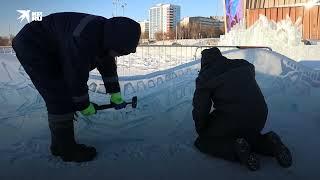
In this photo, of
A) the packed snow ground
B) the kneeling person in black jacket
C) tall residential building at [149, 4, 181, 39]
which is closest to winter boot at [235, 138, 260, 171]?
the packed snow ground

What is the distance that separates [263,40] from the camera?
16.8m

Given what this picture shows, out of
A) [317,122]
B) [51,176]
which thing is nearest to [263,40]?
[317,122]

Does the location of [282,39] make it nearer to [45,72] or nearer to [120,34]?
[120,34]

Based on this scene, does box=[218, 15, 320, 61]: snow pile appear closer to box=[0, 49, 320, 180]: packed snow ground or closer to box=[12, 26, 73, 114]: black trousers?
box=[0, 49, 320, 180]: packed snow ground

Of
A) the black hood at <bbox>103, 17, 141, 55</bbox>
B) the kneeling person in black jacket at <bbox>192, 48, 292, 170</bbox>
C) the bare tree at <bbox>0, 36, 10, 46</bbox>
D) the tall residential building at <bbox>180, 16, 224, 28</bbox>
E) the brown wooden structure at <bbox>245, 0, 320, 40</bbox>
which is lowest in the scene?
the kneeling person in black jacket at <bbox>192, 48, 292, 170</bbox>

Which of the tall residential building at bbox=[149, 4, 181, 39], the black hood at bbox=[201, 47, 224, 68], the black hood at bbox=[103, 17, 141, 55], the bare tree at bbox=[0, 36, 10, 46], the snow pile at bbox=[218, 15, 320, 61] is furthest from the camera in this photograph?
the tall residential building at bbox=[149, 4, 181, 39]

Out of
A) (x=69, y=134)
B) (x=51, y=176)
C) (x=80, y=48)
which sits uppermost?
(x=80, y=48)

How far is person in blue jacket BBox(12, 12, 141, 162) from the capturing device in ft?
12.6

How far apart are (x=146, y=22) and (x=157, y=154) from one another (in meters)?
91.0

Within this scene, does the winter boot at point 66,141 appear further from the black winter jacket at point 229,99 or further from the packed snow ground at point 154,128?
the black winter jacket at point 229,99

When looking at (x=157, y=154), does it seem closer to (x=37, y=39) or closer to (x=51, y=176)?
(x=51, y=176)

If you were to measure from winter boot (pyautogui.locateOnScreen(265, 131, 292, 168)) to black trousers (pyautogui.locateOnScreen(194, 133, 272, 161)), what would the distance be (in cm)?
4

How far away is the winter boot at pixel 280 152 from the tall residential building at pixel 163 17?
9007 centimetres

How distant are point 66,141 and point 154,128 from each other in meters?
1.35
